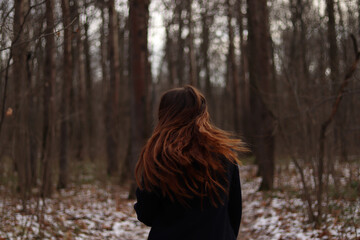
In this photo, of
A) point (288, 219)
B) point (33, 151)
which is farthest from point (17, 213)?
point (288, 219)

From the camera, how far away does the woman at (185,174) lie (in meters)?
1.99

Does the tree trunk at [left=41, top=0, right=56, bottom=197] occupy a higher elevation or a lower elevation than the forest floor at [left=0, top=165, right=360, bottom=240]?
higher

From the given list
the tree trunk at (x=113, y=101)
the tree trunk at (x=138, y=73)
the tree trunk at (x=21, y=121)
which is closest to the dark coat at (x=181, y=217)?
the tree trunk at (x=21, y=121)

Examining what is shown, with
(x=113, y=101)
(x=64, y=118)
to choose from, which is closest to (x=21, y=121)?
(x=64, y=118)

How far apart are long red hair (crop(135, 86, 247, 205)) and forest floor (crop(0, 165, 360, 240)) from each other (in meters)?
3.61

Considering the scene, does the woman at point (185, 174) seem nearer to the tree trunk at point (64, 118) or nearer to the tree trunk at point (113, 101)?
the tree trunk at point (64, 118)

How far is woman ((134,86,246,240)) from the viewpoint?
6.52 ft

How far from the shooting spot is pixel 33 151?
9.52 m

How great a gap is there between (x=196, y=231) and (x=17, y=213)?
5.77 meters

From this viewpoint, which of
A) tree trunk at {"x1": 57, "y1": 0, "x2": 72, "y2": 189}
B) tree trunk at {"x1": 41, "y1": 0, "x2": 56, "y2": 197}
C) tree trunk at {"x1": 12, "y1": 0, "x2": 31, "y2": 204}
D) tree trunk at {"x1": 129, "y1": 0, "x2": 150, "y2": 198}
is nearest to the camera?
tree trunk at {"x1": 41, "y1": 0, "x2": 56, "y2": 197}

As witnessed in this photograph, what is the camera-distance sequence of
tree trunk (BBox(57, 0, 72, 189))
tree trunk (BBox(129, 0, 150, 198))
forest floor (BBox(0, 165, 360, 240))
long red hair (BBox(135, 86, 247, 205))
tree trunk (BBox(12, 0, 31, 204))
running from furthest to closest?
tree trunk (BBox(57, 0, 72, 189)) < tree trunk (BBox(129, 0, 150, 198)) < tree trunk (BBox(12, 0, 31, 204)) < forest floor (BBox(0, 165, 360, 240)) < long red hair (BBox(135, 86, 247, 205))

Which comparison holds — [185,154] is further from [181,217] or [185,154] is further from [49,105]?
[49,105]

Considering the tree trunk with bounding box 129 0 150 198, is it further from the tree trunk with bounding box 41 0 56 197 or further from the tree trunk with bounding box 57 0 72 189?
the tree trunk with bounding box 41 0 56 197

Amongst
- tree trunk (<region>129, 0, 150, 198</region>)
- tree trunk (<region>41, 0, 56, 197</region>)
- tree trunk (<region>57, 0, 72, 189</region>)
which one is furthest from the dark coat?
tree trunk (<region>57, 0, 72, 189</region>)
